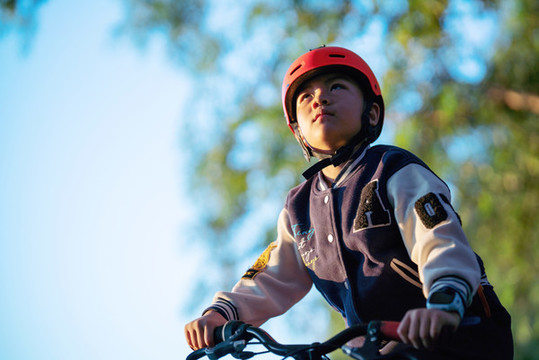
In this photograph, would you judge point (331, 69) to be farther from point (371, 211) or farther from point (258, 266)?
point (258, 266)

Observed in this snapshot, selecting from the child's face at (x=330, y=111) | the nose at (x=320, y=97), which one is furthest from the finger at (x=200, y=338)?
the nose at (x=320, y=97)

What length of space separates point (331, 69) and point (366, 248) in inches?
35.2

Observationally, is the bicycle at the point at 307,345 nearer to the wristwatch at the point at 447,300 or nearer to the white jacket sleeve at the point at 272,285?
the wristwatch at the point at 447,300

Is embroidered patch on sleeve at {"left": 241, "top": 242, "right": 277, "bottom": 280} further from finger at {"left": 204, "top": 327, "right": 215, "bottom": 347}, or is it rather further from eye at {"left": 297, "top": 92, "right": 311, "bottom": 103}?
eye at {"left": 297, "top": 92, "right": 311, "bottom": 103}

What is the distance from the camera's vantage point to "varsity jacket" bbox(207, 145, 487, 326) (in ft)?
6.29

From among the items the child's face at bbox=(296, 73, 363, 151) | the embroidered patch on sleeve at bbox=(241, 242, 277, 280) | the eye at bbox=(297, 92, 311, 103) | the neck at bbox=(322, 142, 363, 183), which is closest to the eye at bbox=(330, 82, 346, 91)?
the child's face at bbox=(296, 73, 363, 151)

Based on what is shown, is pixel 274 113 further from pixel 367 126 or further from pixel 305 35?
pixel 367 126

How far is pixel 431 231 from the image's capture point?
1936 mm

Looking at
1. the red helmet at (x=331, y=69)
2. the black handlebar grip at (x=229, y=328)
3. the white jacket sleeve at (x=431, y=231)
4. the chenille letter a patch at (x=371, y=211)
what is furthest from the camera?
the red helmet at (x=331, y=69)

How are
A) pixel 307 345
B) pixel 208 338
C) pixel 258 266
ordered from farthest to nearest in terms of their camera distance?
pixel 258 266, pixel 208 338, pixel 307 345

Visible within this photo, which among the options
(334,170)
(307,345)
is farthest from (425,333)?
(334,170)

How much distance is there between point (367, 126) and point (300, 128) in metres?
0.30

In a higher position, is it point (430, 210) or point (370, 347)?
point (430, 210)

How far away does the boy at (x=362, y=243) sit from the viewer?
72.3 inches
